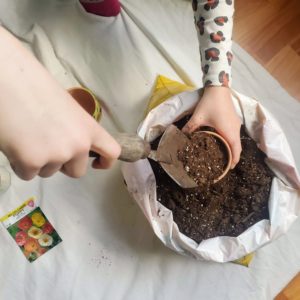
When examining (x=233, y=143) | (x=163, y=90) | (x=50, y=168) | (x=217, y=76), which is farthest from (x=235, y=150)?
(x=50, y=168)

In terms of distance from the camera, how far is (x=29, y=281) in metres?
0.76

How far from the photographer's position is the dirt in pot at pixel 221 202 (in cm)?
67

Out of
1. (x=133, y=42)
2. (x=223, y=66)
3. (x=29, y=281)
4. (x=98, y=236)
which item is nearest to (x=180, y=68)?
(x=133, y=42)

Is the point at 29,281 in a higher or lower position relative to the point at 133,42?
lower

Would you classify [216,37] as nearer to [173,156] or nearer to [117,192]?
[173,156]

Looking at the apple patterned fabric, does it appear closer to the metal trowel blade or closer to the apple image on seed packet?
the metal trowel blade

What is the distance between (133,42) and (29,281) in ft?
1.79

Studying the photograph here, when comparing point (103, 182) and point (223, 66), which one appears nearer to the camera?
point (223, 66)

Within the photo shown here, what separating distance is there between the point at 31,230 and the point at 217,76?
463 mm

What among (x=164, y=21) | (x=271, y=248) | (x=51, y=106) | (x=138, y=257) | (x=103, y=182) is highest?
(x=51, y=106)

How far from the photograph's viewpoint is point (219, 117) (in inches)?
25.7

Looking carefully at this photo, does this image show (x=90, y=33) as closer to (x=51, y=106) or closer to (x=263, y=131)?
(x=263, y=131)

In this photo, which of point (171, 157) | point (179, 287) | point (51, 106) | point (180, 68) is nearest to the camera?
point (51, 106)

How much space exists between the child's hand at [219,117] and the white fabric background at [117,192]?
0.72 feet
